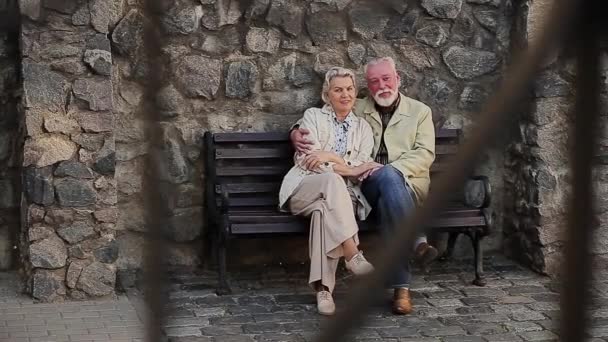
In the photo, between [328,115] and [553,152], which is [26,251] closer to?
[328,115]

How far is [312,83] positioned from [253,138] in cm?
44

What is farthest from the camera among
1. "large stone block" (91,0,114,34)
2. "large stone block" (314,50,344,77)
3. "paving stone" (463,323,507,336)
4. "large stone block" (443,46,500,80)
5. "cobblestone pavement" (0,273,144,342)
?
"large stone block" (443,46,500,80)

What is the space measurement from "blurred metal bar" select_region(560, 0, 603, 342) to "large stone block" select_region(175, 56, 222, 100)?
→ 4.81 m

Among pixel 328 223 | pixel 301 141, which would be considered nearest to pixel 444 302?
pixel 328 223

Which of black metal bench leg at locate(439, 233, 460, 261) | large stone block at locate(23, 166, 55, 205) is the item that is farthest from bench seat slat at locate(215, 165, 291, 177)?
black metal bench leg at locate(439, 233, 460, 261)

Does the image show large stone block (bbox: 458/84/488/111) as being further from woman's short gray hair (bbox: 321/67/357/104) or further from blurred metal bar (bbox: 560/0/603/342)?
blurred metal bar (bbox: 560/0/603/342)

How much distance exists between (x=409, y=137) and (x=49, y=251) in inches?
68.2

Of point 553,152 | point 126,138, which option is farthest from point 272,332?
point 553,152

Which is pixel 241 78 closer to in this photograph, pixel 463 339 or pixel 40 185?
pixel 40 185

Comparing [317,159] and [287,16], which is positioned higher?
[287,16]

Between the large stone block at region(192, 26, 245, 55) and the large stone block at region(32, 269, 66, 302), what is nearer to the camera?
the large stone block at region(32, 269, 66, 302)

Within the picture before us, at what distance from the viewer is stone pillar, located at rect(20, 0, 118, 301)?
492 cm

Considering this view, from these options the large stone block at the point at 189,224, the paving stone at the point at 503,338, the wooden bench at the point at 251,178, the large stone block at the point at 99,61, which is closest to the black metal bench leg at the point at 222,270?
the wooden bench at the point at 251,178

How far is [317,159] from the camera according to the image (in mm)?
5242
